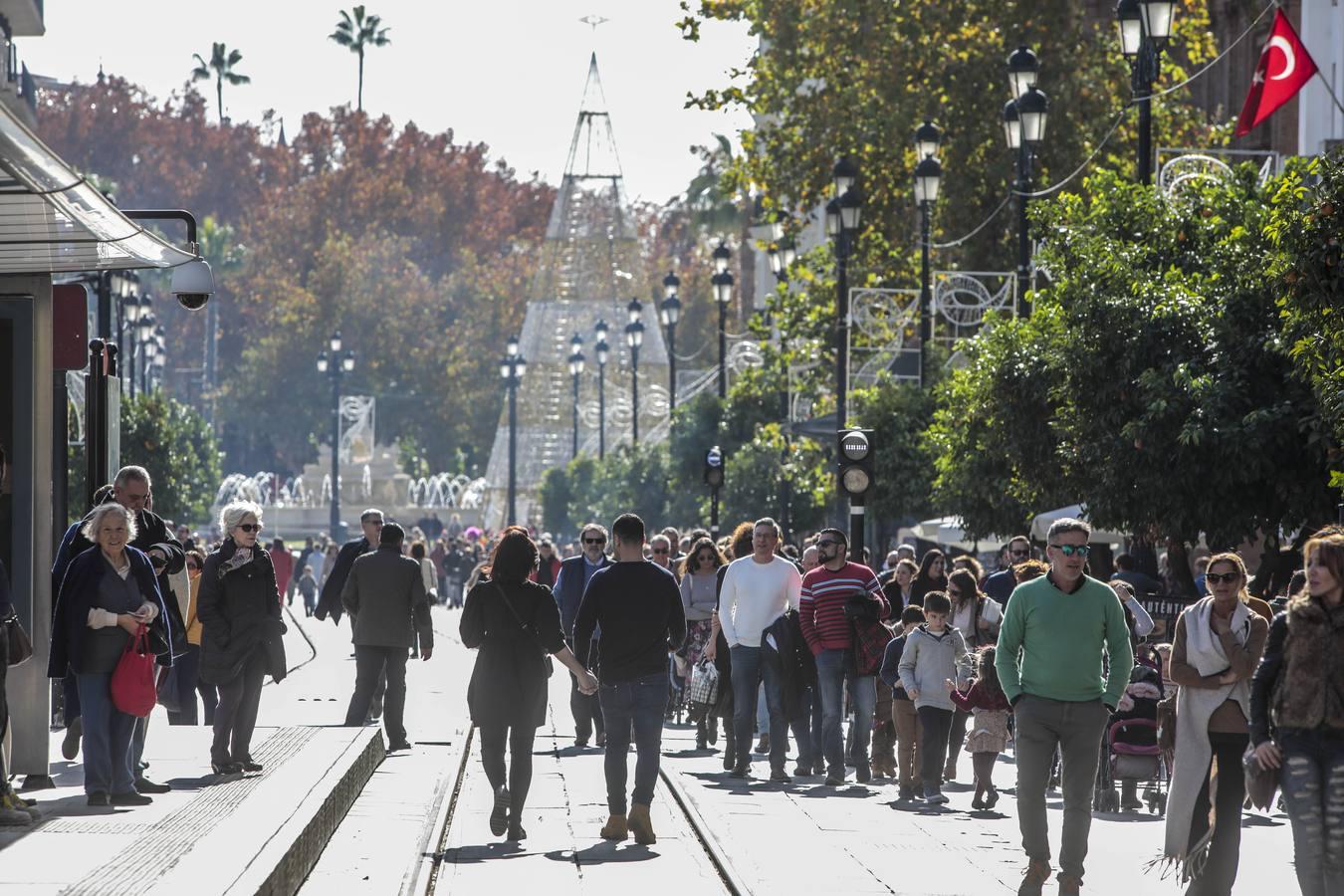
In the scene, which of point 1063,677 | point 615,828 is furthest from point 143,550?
point 1063,677

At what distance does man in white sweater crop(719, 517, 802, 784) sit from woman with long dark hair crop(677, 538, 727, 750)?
2383mm

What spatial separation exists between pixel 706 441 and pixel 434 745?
3271 cm

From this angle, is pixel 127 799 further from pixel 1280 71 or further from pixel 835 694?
pixel 1280 71

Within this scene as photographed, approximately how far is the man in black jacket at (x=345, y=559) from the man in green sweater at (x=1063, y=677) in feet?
29.3

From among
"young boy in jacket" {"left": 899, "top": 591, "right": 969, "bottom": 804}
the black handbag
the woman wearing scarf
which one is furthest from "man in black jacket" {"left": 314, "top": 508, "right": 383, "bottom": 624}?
the woman wearing scarf

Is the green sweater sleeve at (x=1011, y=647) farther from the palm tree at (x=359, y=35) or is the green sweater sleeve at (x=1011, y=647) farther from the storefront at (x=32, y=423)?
the palm tree at (x=359, y=35)

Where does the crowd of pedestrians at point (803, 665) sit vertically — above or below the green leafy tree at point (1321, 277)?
below

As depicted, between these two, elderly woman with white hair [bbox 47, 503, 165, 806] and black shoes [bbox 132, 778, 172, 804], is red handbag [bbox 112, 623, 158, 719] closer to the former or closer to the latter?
elderly woman with white hair [bbox 47, 503, 165, 806]

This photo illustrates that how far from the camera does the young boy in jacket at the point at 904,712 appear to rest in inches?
621

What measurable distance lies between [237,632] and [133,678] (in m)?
1.97

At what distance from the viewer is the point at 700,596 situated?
19672 millimetres

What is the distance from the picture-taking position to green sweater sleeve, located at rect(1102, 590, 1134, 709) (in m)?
10.9

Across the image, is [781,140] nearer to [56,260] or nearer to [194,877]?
[56,260]

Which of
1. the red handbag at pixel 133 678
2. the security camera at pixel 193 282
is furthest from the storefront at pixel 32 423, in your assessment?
the security camera at pixel 193 282
